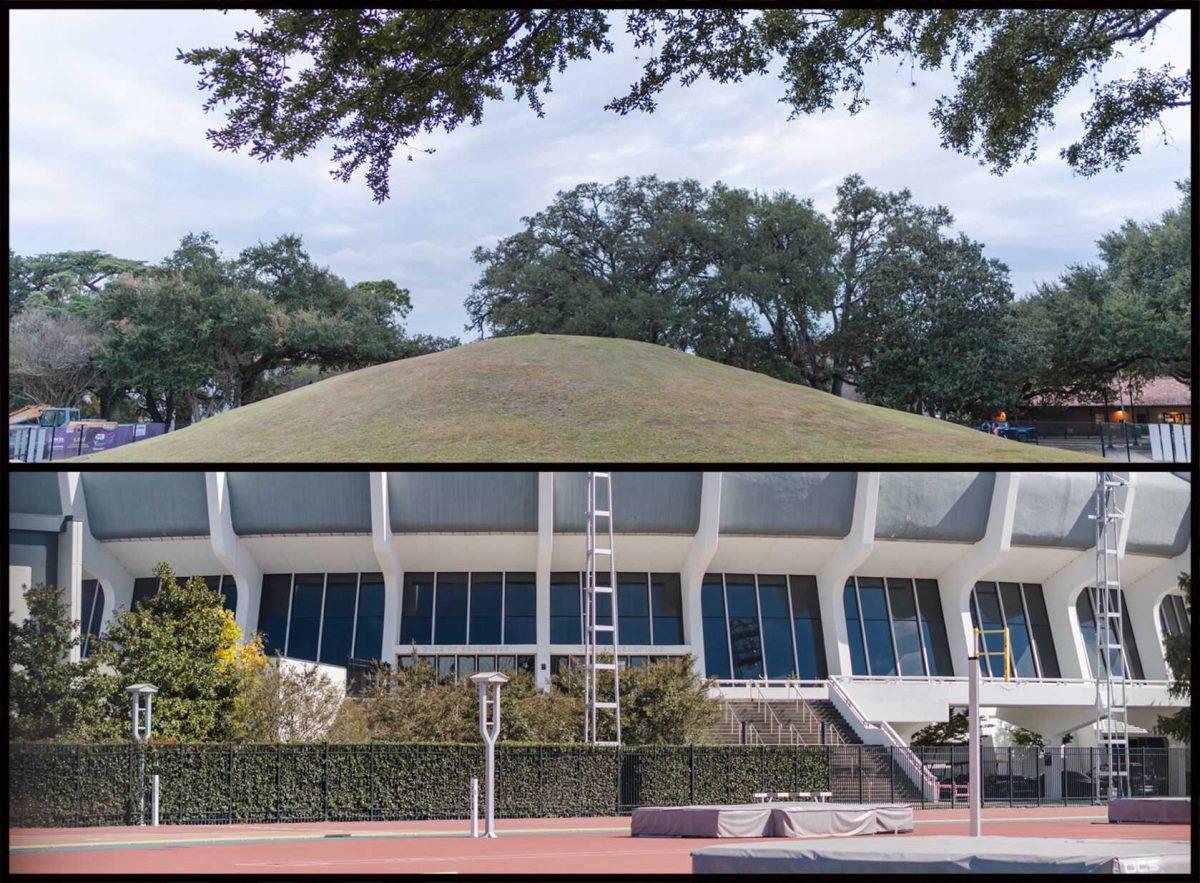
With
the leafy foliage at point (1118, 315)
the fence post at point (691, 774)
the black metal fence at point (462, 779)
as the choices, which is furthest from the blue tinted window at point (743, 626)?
the leafy foliage at point (1118, 315)

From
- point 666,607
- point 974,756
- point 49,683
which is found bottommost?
point 974,756

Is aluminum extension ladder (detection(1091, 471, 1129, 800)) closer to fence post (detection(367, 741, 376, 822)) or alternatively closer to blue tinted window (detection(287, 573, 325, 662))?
fence post (detection(367, 741, 376, 822))

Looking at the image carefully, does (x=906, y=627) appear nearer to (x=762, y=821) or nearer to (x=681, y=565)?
(x=681, y=565)

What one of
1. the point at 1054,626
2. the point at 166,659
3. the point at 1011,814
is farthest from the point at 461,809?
the point at 1054,626

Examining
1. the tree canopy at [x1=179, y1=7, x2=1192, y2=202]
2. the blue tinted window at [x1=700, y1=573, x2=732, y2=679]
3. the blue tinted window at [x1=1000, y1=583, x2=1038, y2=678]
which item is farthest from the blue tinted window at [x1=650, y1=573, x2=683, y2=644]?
the tree canopy at [x1=179, y1=7, x2=1192, y2=202]

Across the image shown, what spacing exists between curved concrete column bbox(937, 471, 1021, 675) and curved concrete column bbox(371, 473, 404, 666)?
15.2 m

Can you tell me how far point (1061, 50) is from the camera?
950 cm

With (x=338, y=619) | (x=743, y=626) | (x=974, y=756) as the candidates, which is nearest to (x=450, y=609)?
(x=338, y=619)

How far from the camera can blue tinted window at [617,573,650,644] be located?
3672 centimetres

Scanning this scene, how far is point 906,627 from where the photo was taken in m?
38.4

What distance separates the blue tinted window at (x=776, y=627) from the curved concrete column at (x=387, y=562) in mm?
9877

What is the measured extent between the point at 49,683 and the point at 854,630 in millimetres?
22357

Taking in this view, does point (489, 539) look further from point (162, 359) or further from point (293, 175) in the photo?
point (293, 175)

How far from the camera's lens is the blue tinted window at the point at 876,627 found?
37625 millimetres
